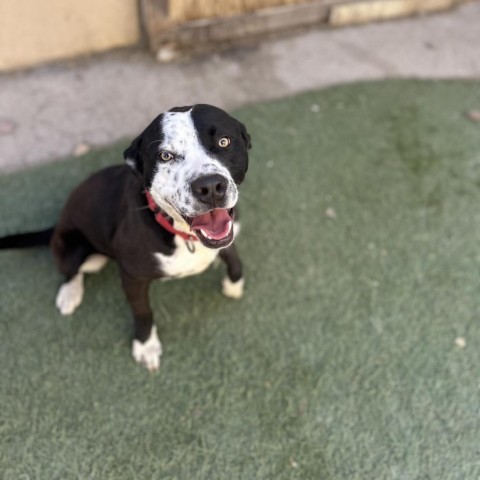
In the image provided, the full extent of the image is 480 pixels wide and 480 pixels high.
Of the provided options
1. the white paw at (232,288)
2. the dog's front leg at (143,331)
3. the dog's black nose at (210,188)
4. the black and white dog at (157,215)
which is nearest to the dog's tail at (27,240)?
the black and white dog at (157,215)

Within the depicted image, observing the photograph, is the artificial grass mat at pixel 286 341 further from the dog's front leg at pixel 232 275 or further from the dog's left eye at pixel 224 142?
the dog's left eye at pixel 224 142

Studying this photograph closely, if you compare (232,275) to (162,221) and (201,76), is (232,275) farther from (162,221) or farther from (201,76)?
(201,76)

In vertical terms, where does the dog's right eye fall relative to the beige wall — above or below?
above

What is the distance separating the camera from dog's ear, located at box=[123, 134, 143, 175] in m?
2.10

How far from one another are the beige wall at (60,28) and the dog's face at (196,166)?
236 centimetres

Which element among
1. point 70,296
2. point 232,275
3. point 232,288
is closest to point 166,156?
point 232,275

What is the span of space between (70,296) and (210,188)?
4.45ft

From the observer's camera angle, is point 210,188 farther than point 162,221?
No

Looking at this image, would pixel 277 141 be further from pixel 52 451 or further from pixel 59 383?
pixel 52 451

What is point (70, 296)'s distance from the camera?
281 centimetres

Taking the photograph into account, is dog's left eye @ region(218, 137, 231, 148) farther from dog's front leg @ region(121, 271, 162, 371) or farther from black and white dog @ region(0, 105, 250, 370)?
→ dog's front leg @ region(121, 271, 162, 371)

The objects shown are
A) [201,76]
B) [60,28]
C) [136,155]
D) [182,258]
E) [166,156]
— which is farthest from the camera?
[201,76]

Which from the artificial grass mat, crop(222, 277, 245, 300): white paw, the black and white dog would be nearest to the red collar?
the black and white dog

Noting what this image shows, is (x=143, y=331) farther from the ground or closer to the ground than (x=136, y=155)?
closer to the ground
